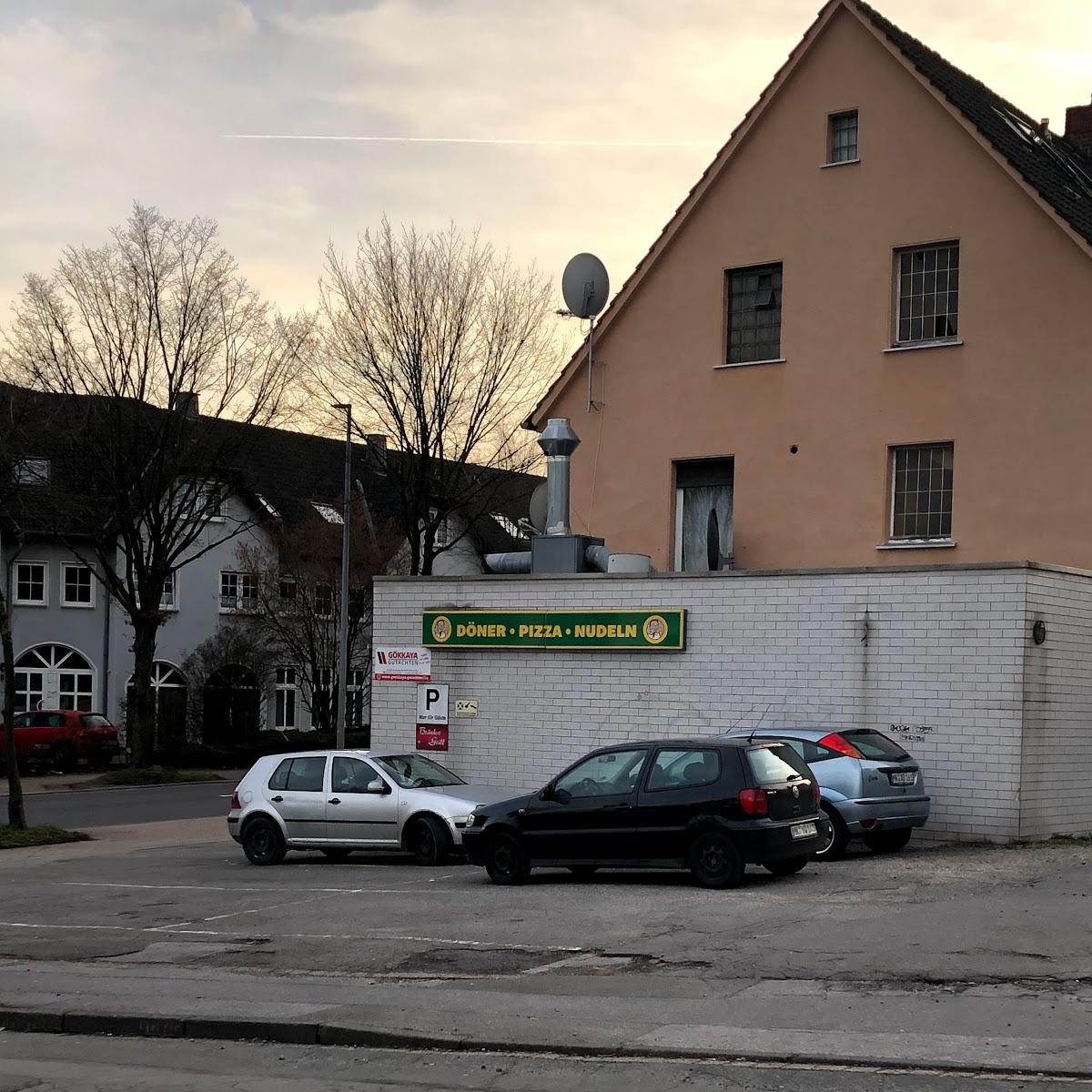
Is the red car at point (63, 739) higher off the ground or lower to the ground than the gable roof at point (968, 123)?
lower

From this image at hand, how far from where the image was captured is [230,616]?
5709cm

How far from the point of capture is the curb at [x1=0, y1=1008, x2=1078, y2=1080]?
7883 millimetres

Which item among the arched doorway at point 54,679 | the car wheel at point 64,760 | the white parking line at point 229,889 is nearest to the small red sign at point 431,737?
the white parking line at point 229,889

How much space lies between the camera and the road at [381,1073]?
767cm

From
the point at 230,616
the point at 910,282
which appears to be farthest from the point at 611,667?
the point at 230,616

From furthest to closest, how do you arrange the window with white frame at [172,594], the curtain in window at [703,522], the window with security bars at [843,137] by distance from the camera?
1. the window with white frame at [172,594]
2. the curtain in window at [703,522]
3. the window with security bars at [843,137]

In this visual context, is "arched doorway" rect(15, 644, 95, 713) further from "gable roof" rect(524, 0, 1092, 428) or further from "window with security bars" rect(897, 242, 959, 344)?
"window with security bars" rect(897, 242, 959, 344)

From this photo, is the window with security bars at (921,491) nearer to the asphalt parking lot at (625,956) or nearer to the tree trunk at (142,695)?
the asphalt parking lot at (625,956)

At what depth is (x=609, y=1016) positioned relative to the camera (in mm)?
9531

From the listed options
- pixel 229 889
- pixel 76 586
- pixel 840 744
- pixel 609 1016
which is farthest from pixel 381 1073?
pixel 76 586

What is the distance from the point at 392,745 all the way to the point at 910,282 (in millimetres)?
11161

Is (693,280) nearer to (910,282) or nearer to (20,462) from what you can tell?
(910,282)

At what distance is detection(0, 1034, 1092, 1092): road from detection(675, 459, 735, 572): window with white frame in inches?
754

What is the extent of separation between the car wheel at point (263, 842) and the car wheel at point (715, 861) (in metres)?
7.20
